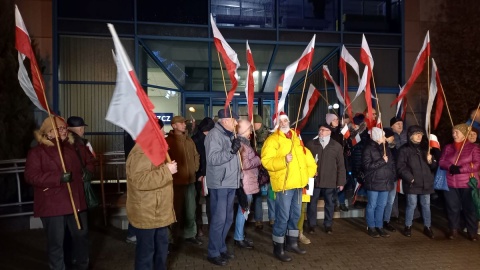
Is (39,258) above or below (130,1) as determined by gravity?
below

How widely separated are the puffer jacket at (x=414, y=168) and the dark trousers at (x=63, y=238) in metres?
5.09

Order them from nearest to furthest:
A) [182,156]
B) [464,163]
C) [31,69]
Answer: [31,69] → [182,156] → [464,163]

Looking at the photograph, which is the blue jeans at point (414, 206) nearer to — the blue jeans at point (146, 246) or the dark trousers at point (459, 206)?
the dark trousers at point (459, 206)

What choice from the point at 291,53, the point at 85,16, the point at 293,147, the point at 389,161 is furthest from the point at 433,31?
the point at 85,16

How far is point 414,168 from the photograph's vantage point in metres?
6.79

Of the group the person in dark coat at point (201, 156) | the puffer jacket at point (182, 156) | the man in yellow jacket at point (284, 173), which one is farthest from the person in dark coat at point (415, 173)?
the puffer jacket at point (182, 156)

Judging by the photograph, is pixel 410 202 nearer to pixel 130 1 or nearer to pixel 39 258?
pixel 39 258

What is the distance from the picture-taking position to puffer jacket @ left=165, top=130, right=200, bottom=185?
5996 millimetres

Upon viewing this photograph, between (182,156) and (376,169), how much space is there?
3.25 metres

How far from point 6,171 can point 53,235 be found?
371 centimetres

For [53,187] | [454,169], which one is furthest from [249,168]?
[454,169]

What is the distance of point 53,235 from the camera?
14.9 ft

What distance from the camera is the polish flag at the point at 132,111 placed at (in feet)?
12.0

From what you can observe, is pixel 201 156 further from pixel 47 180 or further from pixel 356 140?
pixel 356 140
